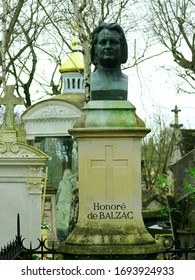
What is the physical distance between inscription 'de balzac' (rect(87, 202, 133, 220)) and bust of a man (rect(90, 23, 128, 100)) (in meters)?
1.23

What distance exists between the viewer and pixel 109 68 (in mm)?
10719

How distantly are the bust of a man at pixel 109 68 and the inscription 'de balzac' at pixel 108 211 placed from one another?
1227 mm

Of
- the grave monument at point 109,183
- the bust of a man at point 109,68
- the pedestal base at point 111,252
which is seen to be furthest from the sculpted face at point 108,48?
the pedestal base at point 111,252

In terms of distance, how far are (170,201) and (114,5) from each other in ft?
18.5

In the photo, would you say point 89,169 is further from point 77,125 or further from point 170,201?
point 170,201

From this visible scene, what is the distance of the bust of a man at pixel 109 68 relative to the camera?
34.8ft

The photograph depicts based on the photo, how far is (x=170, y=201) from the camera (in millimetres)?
19672

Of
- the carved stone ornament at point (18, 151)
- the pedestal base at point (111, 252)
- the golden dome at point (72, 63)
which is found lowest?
the pedestal base at point (111, 252)

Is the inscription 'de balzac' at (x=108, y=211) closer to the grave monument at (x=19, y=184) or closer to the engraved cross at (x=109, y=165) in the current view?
the engraved cross at (x=109, y=165)

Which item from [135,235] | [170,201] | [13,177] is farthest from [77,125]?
[170,201]

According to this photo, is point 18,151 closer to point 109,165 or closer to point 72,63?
point 109,165

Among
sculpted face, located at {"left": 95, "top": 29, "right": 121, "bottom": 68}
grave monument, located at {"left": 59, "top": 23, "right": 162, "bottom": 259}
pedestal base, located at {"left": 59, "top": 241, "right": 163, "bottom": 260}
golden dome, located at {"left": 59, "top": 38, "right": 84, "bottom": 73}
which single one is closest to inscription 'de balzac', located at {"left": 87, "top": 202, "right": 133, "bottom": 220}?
grave monument, located at {"left": 59, "top": 23, "right": 162, "bottom": 259}

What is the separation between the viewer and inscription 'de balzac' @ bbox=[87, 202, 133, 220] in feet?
33.6

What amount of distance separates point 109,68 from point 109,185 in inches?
54.2
